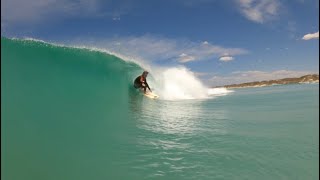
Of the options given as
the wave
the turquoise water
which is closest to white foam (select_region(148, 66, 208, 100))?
the wave

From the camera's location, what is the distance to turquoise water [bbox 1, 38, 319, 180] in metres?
3.79

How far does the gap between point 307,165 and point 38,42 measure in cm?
1385

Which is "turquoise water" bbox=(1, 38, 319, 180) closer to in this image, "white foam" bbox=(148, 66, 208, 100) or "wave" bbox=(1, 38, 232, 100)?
"wave" bbox=(1, 38, 232, 100)

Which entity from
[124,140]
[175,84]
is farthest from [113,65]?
[124,140]

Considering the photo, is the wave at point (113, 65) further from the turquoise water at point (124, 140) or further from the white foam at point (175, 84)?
the turquoise water at point (124, 140)

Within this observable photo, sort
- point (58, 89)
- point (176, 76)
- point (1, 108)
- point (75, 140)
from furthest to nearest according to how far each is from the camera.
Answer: point (176, 76)
point (58, 89)
point (1, 108)
point (75, 140)

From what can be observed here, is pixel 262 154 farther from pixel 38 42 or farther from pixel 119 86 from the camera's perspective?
pixel 38 42

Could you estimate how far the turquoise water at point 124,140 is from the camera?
379 centimetres

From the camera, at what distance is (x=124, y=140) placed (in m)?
5.38

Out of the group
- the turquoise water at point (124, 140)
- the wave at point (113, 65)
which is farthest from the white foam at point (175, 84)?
the turquoise water at point (124, 140)

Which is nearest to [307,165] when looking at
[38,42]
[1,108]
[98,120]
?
[98,120]

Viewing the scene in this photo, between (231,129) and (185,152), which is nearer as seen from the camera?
(185,152)

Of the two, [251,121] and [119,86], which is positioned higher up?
[119,86]

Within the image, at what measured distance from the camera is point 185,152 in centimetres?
469
